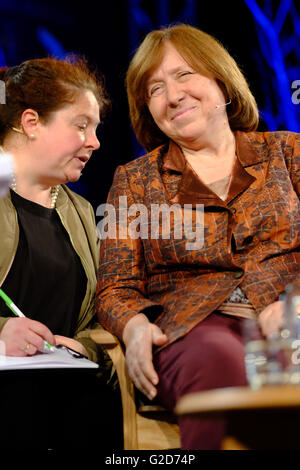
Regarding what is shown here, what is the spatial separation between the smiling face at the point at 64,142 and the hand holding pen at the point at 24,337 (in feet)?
1.85

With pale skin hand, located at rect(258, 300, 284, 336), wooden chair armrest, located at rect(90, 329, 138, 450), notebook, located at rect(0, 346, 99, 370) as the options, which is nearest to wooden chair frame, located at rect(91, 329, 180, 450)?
wooden chair armrest, located at rect(90, 329, 138, 450)

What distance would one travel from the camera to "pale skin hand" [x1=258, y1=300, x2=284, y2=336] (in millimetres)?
1431

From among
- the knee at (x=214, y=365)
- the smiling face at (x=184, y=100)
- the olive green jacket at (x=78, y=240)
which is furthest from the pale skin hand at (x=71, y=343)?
the smiling face at (x=184, y=100)

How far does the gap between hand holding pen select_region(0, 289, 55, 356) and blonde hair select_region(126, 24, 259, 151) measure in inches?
31.2

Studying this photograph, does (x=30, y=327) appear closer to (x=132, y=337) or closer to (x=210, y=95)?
(x=132, y=337)

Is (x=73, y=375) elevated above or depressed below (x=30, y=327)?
below

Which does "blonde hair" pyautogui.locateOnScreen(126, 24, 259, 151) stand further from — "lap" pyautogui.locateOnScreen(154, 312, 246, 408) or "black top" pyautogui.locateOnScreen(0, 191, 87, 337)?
"lap" pyautogui.locateOnScreen(154, 312, 246, 408)

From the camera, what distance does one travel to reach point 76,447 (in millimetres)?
1604

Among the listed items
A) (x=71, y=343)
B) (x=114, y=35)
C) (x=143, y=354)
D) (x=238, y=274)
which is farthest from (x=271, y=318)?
(x=114, y=35)

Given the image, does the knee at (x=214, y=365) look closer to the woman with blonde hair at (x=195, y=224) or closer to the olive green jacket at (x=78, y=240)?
the woman with blonde hair at (x=195, y=224)

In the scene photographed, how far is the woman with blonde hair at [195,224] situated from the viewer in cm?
148
